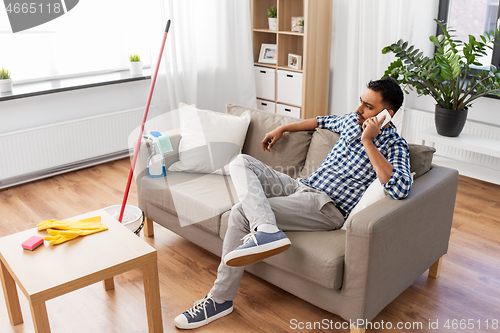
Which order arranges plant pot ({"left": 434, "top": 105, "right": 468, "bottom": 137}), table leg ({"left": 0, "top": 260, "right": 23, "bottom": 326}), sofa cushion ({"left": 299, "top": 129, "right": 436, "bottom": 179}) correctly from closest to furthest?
table leg ({"left": 0, "top": 260, "right": 23, "bottom": 326}) < sofa cushion ({"left": 299, "top": 129, "right": 436, "bottom": 179}) < plant pot ({"left": 434, "top": 105, "right": 468, "bottom": 137})

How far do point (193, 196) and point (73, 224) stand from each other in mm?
584

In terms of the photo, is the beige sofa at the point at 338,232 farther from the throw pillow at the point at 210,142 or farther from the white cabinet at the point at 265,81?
the white cabinet at the point at 265,81

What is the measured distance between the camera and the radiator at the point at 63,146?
134 inches

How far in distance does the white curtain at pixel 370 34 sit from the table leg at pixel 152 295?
2796 mm

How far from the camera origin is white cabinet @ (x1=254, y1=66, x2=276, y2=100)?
443cm

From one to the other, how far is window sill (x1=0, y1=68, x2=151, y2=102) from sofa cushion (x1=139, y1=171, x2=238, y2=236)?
1408 mm

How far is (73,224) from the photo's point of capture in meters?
2.00

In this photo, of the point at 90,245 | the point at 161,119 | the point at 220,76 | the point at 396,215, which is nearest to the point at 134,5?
the point at 220,76

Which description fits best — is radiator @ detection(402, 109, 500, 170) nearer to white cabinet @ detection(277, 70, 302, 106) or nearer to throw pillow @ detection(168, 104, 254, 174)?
white cabinet @ detection(277, 70, 302, 106)

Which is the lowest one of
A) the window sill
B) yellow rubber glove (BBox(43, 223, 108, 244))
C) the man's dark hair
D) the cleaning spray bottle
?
yellow rubber glove (BBox(43, 223, 108, 244))

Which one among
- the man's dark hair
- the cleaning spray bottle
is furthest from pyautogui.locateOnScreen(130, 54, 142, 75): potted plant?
the man's dark hair

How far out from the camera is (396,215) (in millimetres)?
1767

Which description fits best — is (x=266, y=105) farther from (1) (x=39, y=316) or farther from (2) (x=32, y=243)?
(1) (x=39, y=316)

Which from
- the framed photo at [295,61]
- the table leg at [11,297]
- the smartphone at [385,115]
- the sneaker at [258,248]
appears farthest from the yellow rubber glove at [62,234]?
the framed photo at [295,61]
